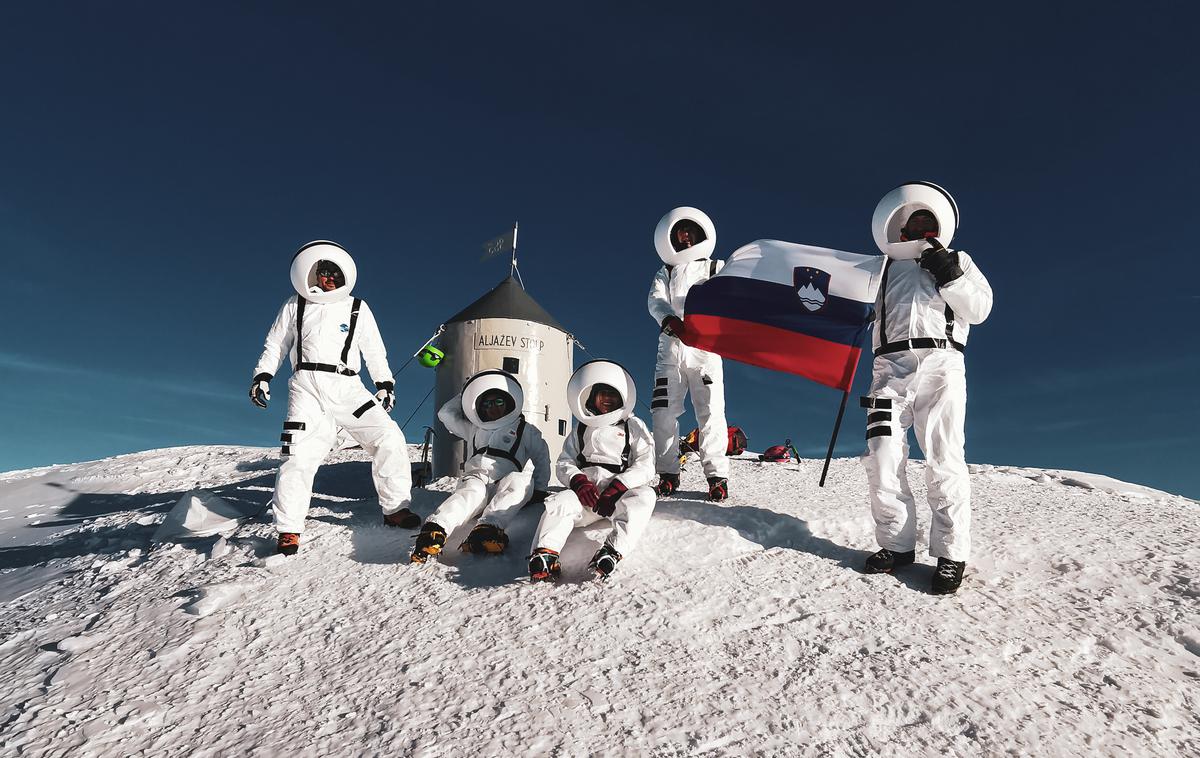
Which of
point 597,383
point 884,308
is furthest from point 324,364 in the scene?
point 884,308

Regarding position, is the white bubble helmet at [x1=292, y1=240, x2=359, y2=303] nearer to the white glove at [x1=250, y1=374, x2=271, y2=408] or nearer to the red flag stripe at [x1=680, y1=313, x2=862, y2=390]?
the white glove at [x1=250, y1=374, x2=271, y2=408]

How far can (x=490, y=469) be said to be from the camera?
5426mm

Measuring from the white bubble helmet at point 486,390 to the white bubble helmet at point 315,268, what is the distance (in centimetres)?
141

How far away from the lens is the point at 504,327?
1026cm

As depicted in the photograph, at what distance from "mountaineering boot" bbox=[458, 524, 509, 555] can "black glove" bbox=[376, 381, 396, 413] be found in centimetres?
165

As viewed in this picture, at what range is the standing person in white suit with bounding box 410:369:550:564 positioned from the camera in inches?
183

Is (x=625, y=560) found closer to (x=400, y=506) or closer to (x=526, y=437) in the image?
(x=526, y=437)

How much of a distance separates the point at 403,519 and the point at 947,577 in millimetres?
4164

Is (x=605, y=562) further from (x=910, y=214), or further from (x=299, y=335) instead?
(x=299, y=335)

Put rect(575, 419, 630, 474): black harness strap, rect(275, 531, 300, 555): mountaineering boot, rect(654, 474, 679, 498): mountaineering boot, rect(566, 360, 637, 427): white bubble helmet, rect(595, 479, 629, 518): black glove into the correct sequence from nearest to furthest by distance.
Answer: rect(595, 479, 629, 518): black glove → rect(275, 531, 300, 555): mountaineering boot → rect(575, 419, 630, 474): black harness strap → rect(566, 360, 637, 427): white bubble helmet → rect(654, 474, 679, 498): mountaineering boot

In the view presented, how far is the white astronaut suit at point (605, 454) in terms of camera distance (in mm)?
4328

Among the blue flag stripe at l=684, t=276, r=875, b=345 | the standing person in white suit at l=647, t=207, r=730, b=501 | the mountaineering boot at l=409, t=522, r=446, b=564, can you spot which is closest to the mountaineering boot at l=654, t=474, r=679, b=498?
the standing person in white suit at l=647, t=207, r=730, b=501

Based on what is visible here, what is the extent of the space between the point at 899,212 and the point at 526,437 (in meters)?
3.53

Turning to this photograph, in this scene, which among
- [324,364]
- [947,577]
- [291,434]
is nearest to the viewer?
[947,577]
